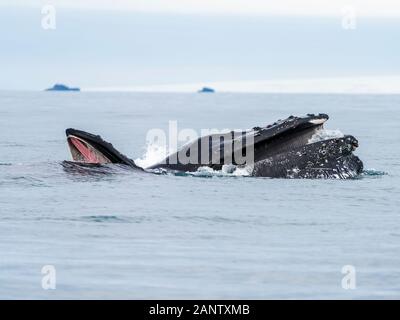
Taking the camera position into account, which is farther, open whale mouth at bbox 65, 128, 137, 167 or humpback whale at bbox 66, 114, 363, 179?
open whale mouth at bbox 65, 128, 137, 167

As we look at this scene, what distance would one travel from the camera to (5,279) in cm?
1070

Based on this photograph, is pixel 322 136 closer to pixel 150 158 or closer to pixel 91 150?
pixel 91 150

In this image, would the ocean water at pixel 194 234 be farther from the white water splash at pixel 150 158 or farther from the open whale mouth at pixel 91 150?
the white water splash at pixel 150 158

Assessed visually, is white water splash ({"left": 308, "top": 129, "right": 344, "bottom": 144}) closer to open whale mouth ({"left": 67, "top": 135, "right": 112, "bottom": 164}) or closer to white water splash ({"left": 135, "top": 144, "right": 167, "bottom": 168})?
open whale mouth ({"left": 67, "top": 135, "right": 112, "bottom": 164})

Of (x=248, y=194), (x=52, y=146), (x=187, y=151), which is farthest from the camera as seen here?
(x=52, y=146)

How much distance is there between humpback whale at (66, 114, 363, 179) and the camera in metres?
16.3

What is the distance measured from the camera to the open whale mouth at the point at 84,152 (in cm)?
1684

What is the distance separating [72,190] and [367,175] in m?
4.91

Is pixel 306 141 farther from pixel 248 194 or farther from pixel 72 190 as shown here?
pixel 72 190

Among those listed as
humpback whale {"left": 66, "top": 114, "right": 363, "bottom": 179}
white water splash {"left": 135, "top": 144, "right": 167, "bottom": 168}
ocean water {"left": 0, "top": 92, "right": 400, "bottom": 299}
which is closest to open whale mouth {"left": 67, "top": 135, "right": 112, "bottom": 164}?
humpback whale {"left": 66, "top": 114, "right": 363, "bottom": 179}

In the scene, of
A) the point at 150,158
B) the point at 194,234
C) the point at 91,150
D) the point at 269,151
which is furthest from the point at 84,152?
the point at 194,234

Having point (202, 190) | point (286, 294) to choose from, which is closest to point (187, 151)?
point (202, 190)

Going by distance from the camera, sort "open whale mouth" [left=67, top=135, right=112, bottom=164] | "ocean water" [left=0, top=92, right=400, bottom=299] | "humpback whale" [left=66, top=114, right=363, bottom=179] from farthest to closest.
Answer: "open whale mouth" [left=67, top=135, right=112, bottom=164] → "humpback whale" [left=66, top=114, right=363, bottom=179] → "ocean water" [left=0, top=92, right=400, bottom=299]

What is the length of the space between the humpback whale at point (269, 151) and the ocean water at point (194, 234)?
20cm
